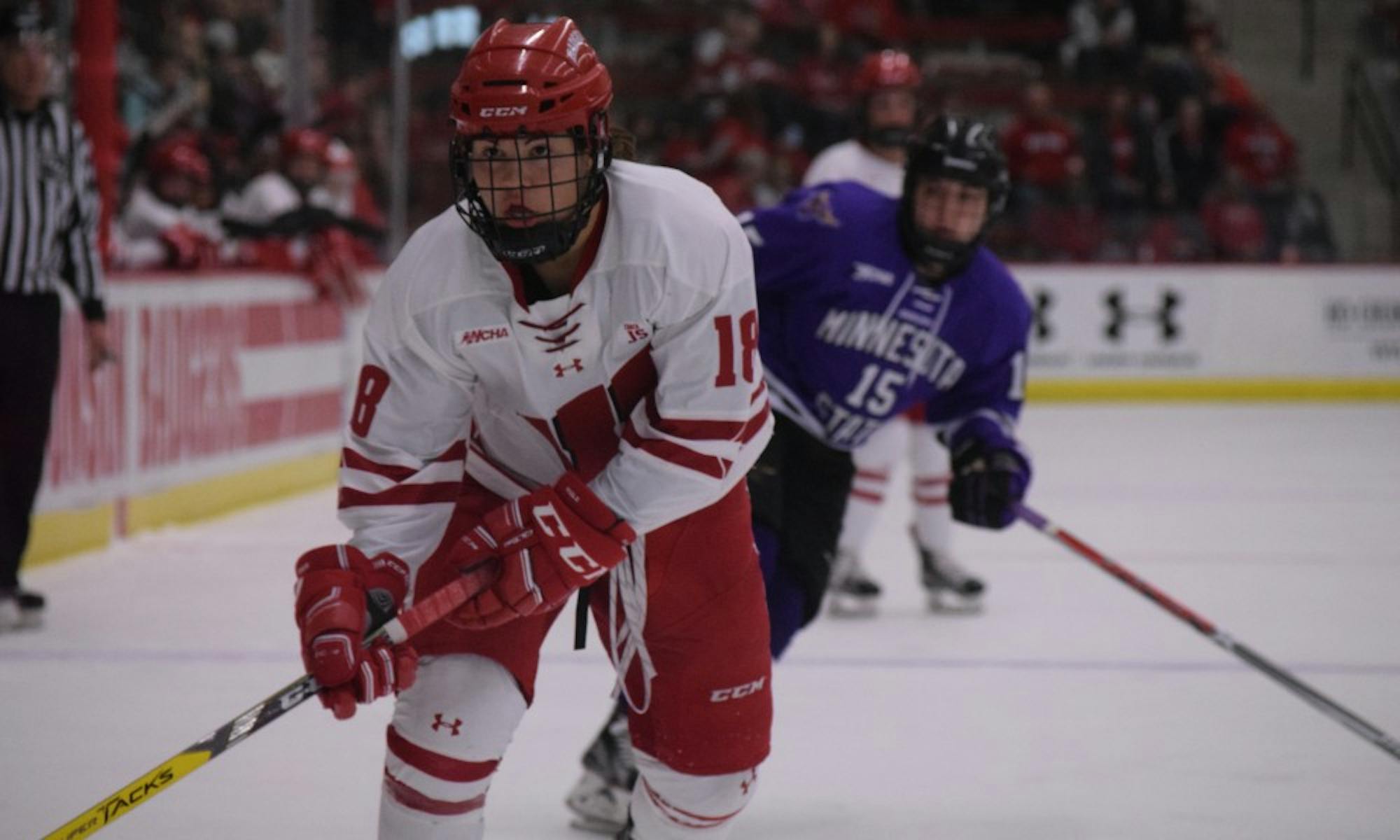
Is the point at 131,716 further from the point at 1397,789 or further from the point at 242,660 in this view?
the point at 1397,789

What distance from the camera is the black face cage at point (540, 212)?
7.10 ft

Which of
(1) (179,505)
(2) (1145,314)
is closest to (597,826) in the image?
(1) (179,505)

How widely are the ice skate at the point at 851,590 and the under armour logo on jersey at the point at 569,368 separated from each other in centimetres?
270

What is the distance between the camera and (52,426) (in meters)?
5.43

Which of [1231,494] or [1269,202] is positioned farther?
[1269,202]

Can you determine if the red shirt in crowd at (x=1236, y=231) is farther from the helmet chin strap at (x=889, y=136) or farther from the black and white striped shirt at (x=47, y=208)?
the black and white striped shirt at (x=47, y=208)

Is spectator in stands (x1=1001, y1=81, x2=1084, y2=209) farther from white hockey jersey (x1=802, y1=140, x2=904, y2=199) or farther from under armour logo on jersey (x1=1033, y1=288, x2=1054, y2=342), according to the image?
white hockey jersey (x1=802, y1=140, x2=904, y2=199)

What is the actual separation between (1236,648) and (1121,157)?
857cm

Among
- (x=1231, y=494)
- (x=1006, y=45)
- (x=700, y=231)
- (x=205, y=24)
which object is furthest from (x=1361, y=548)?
(x=1006, y=45)

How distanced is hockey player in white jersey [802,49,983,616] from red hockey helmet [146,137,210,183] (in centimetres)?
314

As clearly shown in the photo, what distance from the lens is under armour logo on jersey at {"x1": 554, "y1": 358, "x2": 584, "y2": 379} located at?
2301 millimetres

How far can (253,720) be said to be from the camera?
2.20 metres

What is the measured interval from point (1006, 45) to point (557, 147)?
12.0 metres

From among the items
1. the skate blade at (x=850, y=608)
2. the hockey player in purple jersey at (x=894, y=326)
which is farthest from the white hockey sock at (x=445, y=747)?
the skate blade at (x=850, y=608)
